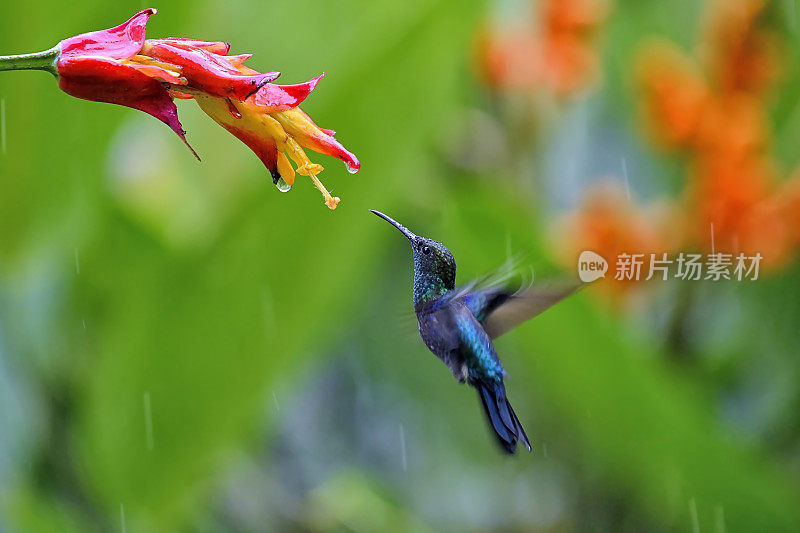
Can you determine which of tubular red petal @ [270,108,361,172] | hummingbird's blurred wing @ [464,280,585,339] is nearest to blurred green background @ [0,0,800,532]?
hummingbird's blurred wing @ [464,280,585,339]

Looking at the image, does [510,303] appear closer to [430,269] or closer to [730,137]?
[430,269]

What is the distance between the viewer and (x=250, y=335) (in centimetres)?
124

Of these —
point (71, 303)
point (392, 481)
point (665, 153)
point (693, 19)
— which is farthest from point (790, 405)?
point (71, 303)

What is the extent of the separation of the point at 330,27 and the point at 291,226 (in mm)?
540

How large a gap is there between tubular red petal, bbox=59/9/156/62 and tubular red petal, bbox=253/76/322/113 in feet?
0.22

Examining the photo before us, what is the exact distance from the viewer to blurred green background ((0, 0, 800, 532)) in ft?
3.96

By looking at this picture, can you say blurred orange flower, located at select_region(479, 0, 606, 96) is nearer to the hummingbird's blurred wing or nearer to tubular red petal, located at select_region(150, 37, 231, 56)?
the hummingbird's blurred wing

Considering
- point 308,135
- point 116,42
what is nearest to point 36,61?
point 116,42

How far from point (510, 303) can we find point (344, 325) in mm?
920

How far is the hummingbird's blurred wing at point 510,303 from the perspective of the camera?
621 millimetres

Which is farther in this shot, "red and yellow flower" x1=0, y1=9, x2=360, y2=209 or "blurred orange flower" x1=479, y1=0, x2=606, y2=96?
"blurred orange flower" x1=479, y1=0, x2=606, y2=96

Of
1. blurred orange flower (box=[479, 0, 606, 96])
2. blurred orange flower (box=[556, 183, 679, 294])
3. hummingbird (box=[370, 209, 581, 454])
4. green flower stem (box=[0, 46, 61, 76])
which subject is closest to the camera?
green flower stem (box=[0, 46, 61, 76])

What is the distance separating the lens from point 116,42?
20.3 inches

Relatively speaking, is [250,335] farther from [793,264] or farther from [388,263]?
[793,264]
